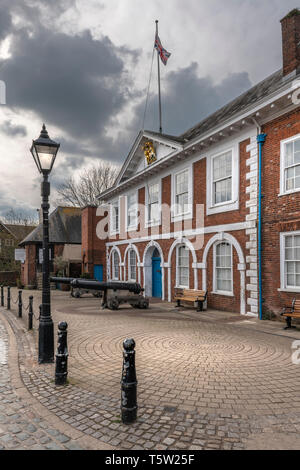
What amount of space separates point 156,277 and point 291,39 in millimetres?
12613

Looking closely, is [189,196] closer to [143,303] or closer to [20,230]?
[143,303]

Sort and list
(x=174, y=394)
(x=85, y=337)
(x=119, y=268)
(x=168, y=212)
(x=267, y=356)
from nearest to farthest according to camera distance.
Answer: (x=174, y=394), (x=267, y=356), (x=85, y=337), (x=168, y=212), (x=119, y=268)

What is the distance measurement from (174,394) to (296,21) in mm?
12502

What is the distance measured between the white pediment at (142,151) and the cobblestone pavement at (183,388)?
9798 millimetres

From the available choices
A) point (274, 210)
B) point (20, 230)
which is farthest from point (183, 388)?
point (20, 230)

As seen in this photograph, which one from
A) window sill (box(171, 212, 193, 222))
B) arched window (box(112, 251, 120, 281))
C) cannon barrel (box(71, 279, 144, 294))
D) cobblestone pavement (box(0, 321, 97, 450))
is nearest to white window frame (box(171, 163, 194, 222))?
window sill (box(171, 212, 193, 222))

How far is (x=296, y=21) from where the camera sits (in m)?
10.6

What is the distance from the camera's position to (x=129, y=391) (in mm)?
3637

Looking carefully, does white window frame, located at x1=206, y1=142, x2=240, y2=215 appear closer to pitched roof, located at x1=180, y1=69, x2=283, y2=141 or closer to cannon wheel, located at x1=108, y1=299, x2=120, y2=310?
pitched roof, located at x1=180, y1=69, x2=283, y2=141

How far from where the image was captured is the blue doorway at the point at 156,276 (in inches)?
687

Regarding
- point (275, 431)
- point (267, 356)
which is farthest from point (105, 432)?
point (267, 356)

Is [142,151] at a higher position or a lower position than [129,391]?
higher
